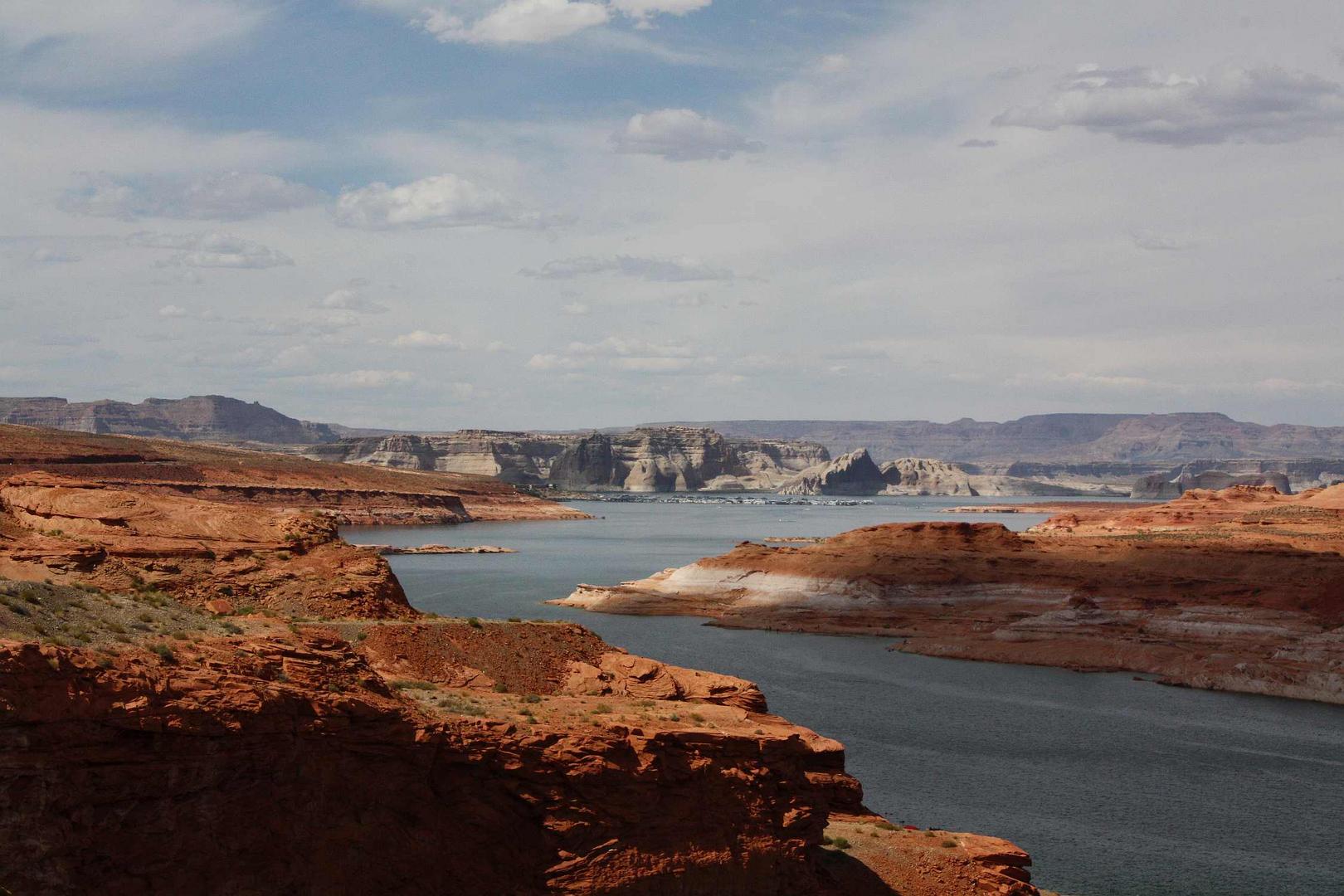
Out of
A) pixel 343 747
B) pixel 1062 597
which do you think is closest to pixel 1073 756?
pixel 1062 597

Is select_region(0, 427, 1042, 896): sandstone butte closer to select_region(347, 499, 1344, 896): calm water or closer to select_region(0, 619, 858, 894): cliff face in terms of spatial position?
select_region(0, 619, 858, 894): cliff face

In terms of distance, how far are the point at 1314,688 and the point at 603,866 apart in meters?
44.7

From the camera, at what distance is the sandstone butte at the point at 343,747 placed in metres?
13.6

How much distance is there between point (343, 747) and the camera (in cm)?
1584

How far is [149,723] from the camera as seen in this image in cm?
1380

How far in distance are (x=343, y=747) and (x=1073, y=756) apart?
30872mm

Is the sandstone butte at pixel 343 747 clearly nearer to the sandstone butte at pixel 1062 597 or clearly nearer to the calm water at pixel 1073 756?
the calm water at pixel 1073 756

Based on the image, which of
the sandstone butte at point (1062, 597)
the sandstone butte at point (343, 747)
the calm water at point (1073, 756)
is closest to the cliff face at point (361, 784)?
the sandstone butte at point (343, 747)

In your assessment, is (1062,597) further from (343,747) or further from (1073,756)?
(343,747)

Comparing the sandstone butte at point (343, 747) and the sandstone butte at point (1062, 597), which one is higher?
the sandstone butte at point (343, 747)

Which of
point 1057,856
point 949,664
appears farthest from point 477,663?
point 949,664

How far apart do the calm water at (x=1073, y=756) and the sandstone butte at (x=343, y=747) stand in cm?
793

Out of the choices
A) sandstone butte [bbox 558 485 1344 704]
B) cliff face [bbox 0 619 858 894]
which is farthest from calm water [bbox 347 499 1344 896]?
cliff face [bbox 0 619 858 894]

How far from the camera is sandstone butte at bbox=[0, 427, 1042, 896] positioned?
1363 centimetres
